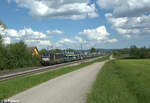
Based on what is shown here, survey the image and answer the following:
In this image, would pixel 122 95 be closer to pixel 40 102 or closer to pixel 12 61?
pixel 40 102

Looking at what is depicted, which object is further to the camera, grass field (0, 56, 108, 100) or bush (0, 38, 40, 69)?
bush (0, 38, 40, 69)

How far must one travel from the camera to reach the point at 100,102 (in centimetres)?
826

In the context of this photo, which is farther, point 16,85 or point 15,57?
point 15,57

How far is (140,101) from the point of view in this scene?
832 centimetres

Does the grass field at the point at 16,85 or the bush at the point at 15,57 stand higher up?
the bush at the point at 15,57

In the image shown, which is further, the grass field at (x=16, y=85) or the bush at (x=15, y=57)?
the bush at (x=15, y=57)

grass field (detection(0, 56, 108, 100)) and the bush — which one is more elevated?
the bush

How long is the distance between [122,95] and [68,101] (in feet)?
10.1

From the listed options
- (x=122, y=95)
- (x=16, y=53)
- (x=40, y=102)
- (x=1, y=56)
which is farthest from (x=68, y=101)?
(x=16, y=53)

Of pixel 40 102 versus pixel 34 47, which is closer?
pixel 40 102

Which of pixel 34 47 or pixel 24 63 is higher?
pixel 34 47

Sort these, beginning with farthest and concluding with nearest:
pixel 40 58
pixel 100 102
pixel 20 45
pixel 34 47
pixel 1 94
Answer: pixel 34 47 < pixel 40 58 < pixel 20 45 < pixel 1 94 < pixel 100 102

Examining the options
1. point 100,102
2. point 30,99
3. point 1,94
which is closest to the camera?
point 100,102

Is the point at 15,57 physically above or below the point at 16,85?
above
